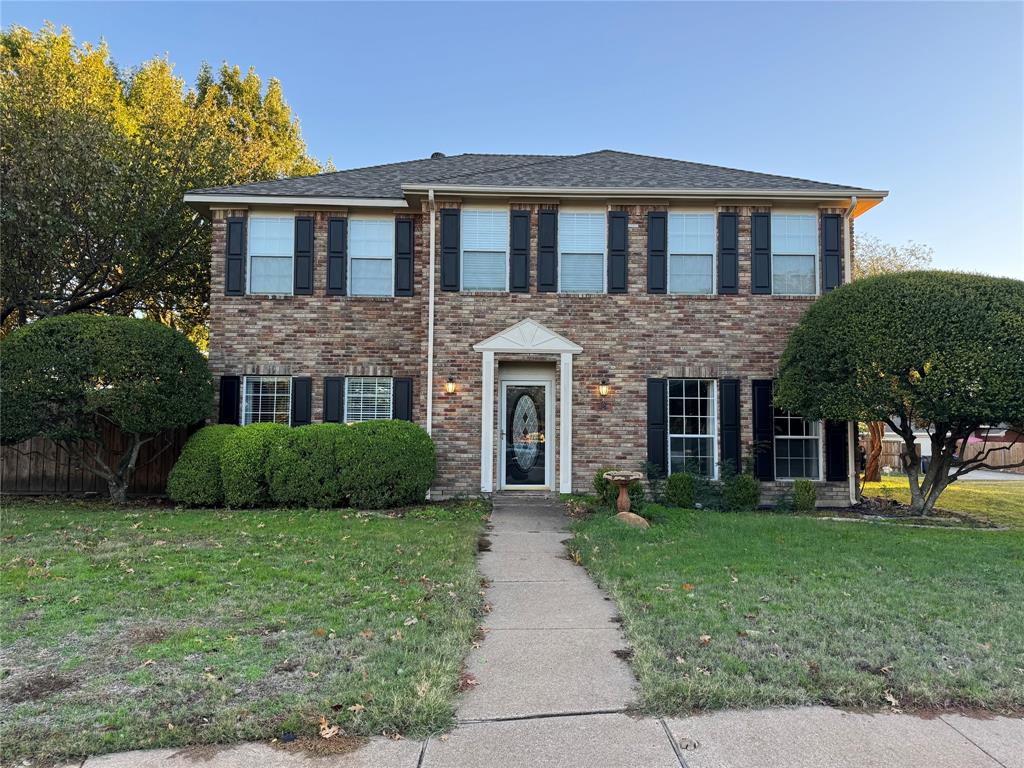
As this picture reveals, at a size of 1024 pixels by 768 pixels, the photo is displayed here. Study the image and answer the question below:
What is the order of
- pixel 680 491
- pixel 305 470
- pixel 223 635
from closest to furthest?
pixel 223 635 → pixel 305 470 → pixel 680 491

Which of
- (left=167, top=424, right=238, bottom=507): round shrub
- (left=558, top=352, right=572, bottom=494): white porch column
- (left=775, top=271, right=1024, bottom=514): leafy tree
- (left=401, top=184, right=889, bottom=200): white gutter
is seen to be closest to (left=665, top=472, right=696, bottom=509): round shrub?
(left=558, top=352, right=572, bottom=494): white porch column

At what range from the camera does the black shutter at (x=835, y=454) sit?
34.0 ft

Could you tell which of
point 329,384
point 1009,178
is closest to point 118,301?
Result: point 329,384

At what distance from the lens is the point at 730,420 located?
33.8ft

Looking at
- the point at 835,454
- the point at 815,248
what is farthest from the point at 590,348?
the point at 835,454

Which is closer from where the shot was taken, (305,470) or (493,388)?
(305,470)

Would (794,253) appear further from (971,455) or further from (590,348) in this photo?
(971,455)

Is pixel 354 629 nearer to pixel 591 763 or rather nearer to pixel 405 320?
pixel 591 763

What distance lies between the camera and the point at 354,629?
3.89m

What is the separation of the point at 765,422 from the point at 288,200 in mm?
9615

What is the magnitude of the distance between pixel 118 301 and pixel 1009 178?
20.4 metres

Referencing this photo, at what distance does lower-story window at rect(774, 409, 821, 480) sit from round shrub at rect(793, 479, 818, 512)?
1.42ft

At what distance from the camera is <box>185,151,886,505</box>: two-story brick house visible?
10.3m

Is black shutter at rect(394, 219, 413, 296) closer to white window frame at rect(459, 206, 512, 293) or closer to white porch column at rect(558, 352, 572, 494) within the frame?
white window frame at rect(459, 206, 512, 293)
